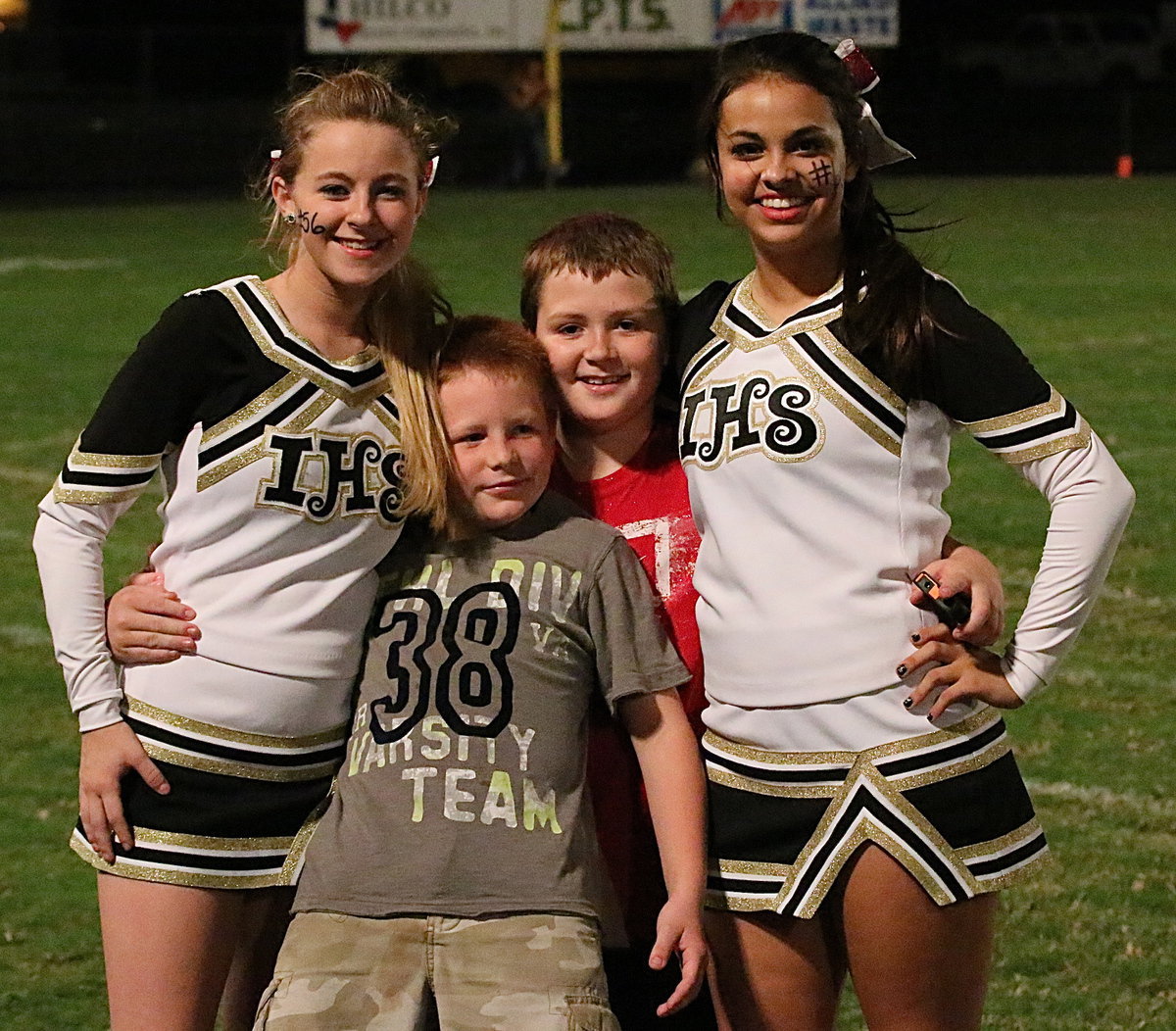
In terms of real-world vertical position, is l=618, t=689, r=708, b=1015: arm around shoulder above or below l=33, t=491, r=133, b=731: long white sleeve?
below

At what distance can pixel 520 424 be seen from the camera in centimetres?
258

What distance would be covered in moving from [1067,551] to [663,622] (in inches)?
19.9

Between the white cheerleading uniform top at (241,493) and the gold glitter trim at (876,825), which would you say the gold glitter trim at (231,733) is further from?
the gold glitter trim at (876,825)

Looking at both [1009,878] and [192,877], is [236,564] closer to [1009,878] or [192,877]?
[192,877]

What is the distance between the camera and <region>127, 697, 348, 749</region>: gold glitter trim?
253 centimetres

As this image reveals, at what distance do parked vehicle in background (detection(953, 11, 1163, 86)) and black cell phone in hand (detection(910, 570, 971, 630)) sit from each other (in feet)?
98.2

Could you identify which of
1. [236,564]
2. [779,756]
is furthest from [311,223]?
[779,756]

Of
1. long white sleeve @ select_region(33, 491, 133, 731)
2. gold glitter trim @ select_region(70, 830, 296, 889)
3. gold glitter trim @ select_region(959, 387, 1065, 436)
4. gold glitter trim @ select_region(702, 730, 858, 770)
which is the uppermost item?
gold glitter trim @ select_region(959, 387, 1065, 436)

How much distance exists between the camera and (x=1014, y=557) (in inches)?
252

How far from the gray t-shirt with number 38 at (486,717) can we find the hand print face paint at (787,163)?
0.43 meters

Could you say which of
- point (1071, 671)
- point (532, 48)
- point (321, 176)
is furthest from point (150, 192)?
point (321, 176)

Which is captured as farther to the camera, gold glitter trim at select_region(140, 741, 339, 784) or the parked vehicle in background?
the parked vehicle in background

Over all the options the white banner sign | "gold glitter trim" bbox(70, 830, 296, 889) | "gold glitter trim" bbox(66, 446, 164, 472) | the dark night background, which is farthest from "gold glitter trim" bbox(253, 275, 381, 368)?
the white banner sign

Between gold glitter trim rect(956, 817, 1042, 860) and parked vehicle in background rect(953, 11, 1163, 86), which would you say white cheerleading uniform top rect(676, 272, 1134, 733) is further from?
parked vehicle in background rect(953, 11, 1163, 86)
